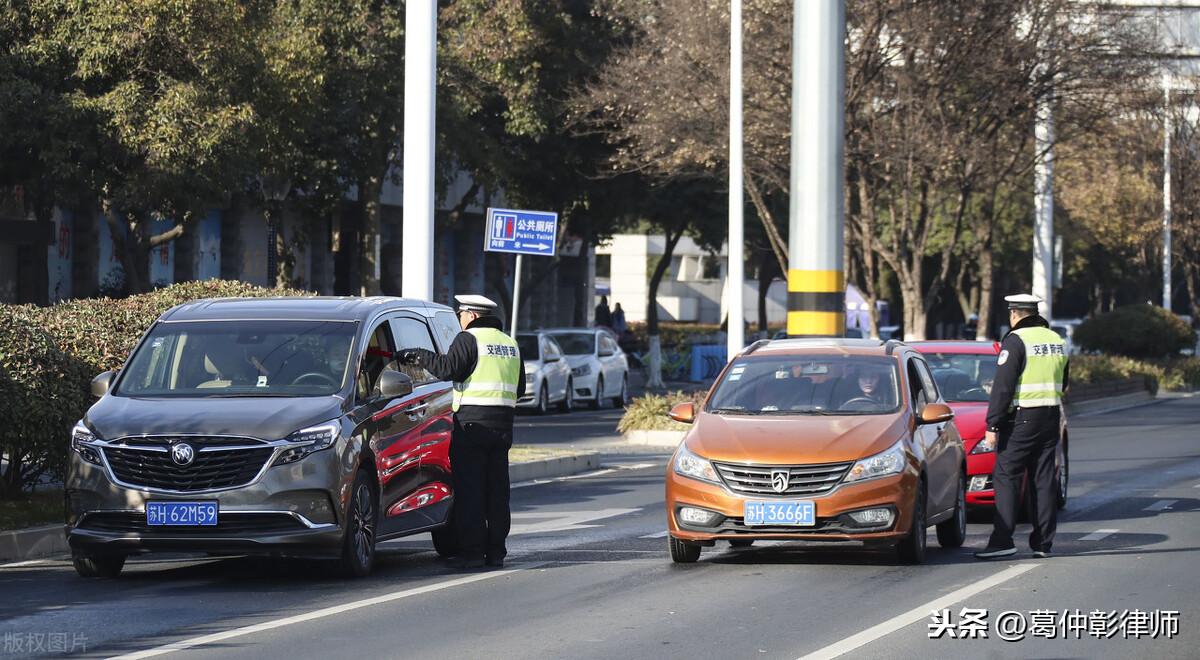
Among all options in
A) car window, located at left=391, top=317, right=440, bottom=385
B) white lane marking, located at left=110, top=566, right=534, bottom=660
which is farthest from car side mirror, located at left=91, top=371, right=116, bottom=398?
white lane marking, located at left=110, top=566, right=534, bottom=660

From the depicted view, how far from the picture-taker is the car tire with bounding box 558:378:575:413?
1428 inches

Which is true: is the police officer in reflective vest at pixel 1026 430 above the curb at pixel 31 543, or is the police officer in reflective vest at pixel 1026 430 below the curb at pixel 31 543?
above

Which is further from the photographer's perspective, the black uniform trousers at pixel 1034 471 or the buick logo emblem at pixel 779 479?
the black uniform trousers at pixel 1034 471

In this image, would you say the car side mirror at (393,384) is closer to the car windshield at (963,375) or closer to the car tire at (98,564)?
the car tire at (98,564)

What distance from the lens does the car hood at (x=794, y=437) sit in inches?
481

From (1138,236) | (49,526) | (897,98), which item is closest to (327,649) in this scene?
(49,526)

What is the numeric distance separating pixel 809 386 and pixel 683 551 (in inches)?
60.9

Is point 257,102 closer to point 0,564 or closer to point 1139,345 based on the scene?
point 0,564

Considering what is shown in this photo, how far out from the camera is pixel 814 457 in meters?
12.2

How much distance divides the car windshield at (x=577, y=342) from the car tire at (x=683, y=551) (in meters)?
24.4

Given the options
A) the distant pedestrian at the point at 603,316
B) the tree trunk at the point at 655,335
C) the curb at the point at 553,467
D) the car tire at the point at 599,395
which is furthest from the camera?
the distant pedestrian at the point at 603,316

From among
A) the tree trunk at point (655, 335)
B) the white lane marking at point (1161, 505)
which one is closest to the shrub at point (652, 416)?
the white lane marking at point (1161, 505)

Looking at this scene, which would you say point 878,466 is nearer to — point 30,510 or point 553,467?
point 30,510

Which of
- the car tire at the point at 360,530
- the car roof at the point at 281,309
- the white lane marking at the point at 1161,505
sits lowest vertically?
the white lane marking at the point at 1161,505
